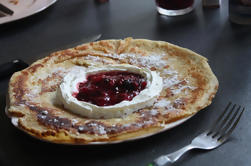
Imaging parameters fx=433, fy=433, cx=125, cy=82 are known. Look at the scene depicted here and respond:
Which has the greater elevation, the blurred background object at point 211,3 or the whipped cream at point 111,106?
the whipped cream at point 111,106

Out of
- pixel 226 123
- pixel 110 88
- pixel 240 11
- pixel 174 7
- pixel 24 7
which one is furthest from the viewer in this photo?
pixel 24 7

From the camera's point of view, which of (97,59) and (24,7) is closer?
(97,59)

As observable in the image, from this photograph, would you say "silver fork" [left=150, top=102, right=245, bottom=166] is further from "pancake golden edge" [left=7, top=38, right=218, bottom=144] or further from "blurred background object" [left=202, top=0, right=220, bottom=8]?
"blurred background object" [left=202, top=0, right=220, bottom=8]

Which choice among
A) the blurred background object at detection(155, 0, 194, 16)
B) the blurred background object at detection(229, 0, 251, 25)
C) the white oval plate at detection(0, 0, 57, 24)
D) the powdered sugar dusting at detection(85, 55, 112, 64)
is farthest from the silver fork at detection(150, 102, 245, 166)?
the white oval plate at detection(0, 0, 57, 24)

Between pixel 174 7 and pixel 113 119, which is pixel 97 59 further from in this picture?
Result: pixel 174 7

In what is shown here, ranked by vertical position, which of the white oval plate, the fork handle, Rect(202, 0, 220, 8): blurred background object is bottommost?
Rect(202, 0, 220, 8): blurred background object

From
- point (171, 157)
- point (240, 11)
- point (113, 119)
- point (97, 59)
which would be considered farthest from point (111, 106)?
point (240, 11)

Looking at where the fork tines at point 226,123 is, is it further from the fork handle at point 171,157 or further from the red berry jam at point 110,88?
the red berry jam at point 110,88

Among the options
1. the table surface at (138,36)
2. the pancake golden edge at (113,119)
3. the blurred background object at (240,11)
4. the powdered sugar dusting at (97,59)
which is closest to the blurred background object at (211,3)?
the table surface at (138,36)
